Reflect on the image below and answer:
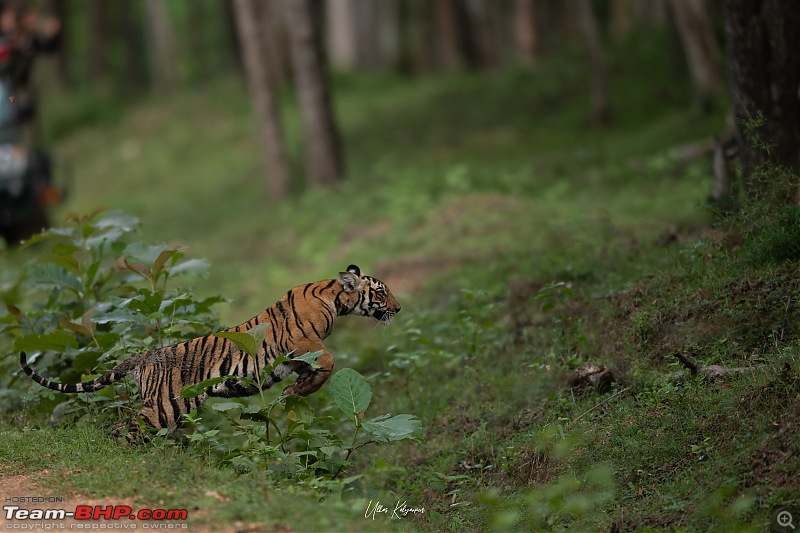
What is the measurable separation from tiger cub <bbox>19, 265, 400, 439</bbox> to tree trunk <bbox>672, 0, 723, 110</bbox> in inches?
570

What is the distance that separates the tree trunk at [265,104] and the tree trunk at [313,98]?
919 millimetres

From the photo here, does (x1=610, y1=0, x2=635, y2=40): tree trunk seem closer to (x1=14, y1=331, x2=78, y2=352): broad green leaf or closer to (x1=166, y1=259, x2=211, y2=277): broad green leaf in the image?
(x1=166, y1=259, x2=211, y2=277): broad green leaf

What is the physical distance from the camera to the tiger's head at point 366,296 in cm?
767

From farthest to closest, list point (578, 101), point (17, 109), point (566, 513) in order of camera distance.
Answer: point (578, 101)
point (17, 109)
point (566, 513)

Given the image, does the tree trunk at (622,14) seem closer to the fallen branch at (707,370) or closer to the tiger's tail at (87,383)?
the fallen branch at (707,370)

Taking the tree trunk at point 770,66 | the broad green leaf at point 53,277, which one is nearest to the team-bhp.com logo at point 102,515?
the broad green leaf at point 53,277

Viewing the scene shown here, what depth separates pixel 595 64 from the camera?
22.2 meters

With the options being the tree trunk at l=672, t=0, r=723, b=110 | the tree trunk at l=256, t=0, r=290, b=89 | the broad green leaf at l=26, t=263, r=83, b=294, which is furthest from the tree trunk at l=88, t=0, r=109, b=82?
the broad green leaf at l=26, t=263, r=83, b=294

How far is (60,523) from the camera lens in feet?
19.4

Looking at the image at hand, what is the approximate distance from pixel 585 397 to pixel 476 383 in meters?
1.23

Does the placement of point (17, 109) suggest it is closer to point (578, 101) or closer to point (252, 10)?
point (252, 10)

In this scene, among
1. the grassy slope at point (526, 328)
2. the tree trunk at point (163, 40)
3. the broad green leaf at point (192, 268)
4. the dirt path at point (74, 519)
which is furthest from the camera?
the tree trunk at point (163, 40)

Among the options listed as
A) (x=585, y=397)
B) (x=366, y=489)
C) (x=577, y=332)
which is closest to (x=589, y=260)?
(x=577, y=332)

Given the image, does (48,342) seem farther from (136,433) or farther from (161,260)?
(136,433)
